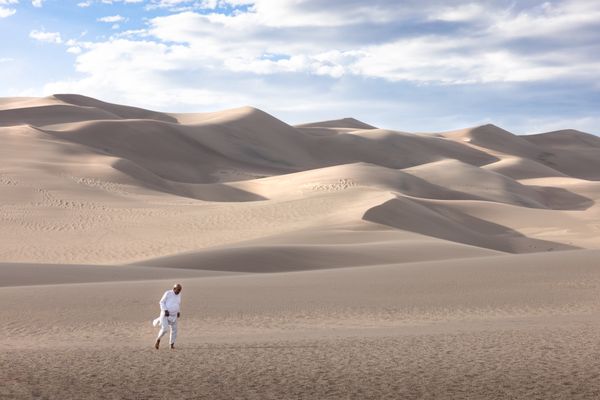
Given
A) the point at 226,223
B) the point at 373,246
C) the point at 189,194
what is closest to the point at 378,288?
the point at 373,246

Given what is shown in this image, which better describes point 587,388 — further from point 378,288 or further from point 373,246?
point 373,246

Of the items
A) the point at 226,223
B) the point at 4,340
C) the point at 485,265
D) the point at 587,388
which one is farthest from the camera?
the point at 226,223

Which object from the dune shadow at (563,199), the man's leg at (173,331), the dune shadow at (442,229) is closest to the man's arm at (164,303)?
the man's leg at (173,331)

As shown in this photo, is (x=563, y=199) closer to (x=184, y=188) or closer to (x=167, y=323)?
(x=184, y=188)

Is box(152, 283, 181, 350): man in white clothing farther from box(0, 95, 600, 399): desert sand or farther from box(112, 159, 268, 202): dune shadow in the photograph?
box(112, 159, 268, 202): dune shadow

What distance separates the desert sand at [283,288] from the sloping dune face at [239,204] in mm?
173

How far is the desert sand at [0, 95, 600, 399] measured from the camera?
10094 millimetres

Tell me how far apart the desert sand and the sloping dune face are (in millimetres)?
173

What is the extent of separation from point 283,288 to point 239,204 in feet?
76.7

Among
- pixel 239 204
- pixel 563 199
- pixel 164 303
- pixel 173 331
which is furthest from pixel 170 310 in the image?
pixel 563 199

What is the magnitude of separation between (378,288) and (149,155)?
61.6m

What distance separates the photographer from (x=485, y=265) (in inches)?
902

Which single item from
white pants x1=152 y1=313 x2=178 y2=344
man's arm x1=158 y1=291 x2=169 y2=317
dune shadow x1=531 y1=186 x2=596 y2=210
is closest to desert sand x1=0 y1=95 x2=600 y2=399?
white pants x1=152 y1=313 x2=178 y2=344

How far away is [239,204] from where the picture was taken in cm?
4259
